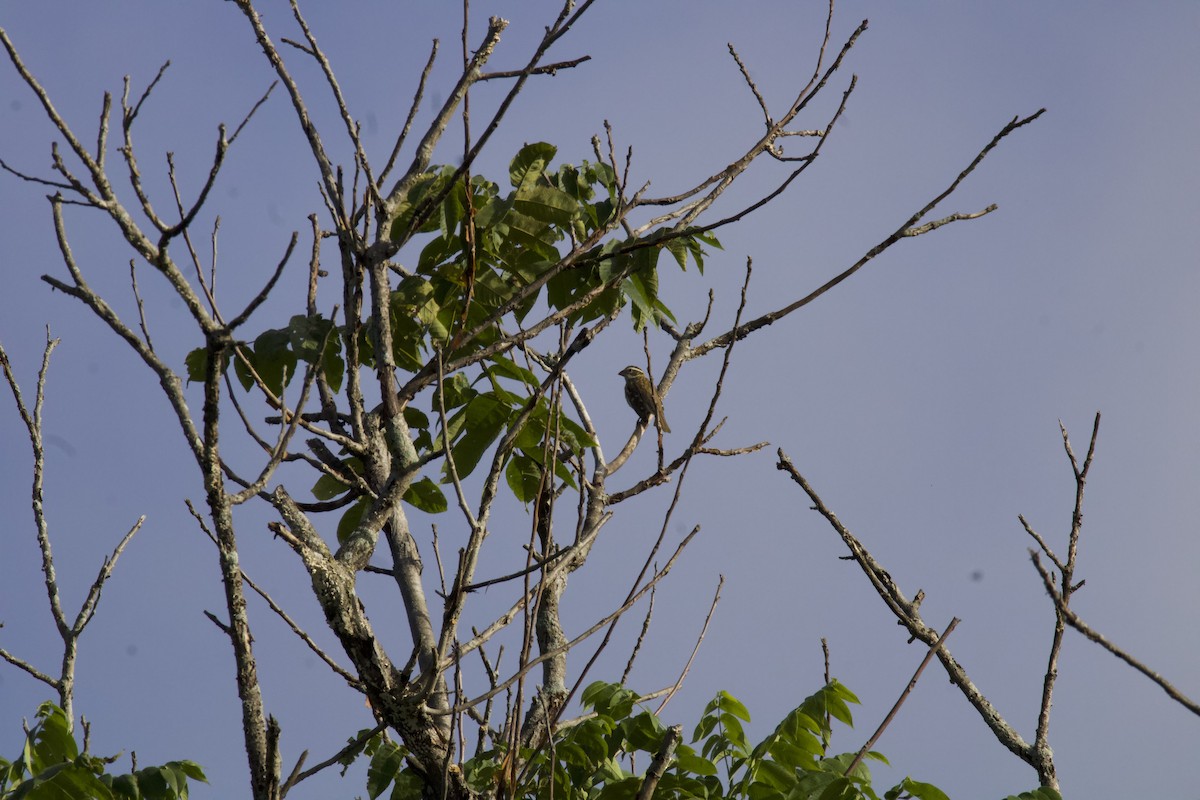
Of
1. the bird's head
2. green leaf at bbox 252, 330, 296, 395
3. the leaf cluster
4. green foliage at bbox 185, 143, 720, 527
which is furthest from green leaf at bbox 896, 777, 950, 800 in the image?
the bird's head

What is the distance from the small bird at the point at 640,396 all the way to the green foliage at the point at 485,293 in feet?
3.00

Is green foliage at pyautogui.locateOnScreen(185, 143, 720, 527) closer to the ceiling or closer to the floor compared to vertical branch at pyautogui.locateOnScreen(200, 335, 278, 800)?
closer to the ceiling

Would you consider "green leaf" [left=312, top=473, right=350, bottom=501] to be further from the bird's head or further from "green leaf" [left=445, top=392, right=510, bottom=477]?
the bird's head

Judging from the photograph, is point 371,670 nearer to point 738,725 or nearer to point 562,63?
point 738,725

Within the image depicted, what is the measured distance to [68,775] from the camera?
10.4 feet

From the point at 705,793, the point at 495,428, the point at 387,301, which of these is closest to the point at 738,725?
the point at 705,793

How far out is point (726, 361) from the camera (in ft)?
10.9

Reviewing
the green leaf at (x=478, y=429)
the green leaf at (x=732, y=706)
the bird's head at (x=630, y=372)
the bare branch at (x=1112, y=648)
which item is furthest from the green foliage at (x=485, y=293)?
the bird's head at (x=630, y=372)

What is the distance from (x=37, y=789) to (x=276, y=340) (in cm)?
162

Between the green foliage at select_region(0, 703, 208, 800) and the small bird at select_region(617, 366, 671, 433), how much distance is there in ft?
8.22

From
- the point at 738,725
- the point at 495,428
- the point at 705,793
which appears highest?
the point at 495,428

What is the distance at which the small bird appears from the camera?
5366 millimetres

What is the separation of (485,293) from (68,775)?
7.02 ft

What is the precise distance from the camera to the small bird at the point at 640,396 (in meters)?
5.37
